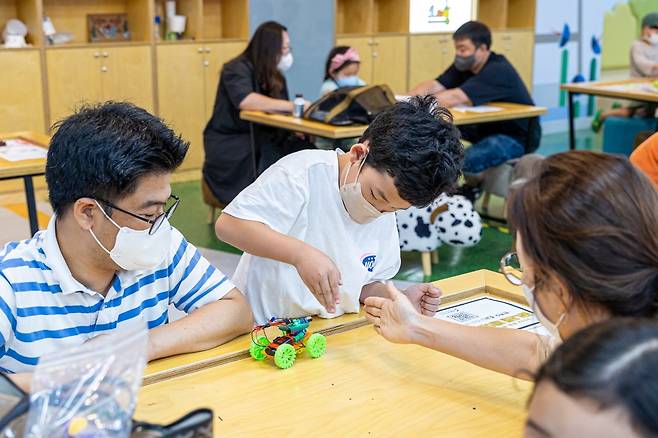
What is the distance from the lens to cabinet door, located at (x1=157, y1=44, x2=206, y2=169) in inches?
245

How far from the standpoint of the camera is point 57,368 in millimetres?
1021

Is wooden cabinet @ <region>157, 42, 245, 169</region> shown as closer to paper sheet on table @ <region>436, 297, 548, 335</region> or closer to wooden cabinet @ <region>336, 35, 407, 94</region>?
wooden cabinet @ <region>336, 35, 407, 94</region>

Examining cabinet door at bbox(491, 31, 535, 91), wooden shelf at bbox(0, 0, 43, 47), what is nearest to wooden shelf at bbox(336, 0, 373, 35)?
cabinet door at bbox(491, 31, 535, 91)

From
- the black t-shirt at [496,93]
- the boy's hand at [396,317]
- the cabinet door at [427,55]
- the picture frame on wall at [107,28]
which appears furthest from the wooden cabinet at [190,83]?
the boy's hand at [396,317]

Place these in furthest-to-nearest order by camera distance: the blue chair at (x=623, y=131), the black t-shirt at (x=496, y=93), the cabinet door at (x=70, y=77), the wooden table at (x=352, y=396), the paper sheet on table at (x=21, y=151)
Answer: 1. the blue chair at (x=623, y=131)
2. the cabinet door at (x=70, y=77)
3. the black t-shirt at (x=496, y=93)
4. the paper sheet on table at (x=21, y=151)
5. the wooden table at (x=352, y=396)

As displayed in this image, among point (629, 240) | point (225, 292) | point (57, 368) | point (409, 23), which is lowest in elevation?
point (225, 292)

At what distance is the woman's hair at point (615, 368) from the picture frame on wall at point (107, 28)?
5.90 m

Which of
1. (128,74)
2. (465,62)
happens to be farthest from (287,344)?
(128,74)

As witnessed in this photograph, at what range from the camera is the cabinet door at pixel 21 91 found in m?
5.52

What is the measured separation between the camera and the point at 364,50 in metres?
7.21

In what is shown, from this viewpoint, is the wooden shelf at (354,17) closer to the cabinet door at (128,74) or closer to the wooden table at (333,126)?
the cabinet door at (128,74)

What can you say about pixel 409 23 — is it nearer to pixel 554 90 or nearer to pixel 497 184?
pixel 554 90

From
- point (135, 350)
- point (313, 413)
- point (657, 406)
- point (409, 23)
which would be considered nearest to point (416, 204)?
point (313, 413)

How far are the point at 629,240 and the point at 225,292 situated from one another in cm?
93
